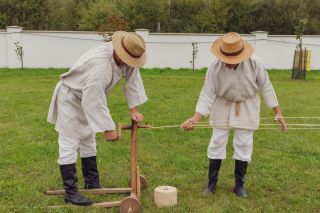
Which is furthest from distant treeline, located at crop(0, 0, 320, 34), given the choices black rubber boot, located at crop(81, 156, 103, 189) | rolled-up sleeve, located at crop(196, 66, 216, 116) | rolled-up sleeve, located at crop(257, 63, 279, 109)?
rolled-up sleeve, located at crop(257, 63, 279, 109)

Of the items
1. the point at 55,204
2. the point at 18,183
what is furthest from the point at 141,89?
the point at 18,183

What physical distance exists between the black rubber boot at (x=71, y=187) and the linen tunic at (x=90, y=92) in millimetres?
319

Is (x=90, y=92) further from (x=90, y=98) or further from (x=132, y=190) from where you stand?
(x=132, y=190)

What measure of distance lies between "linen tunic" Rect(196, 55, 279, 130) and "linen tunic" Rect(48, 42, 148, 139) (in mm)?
715

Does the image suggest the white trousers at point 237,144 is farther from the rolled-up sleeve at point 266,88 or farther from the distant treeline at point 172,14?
the distant treeline at point 172,14

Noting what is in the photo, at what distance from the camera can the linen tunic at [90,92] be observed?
4148 millimetres

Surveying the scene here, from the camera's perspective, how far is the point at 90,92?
162 inches

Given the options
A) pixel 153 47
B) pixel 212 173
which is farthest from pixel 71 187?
pixel 153 47

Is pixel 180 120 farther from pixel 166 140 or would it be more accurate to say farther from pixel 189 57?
pixel 189 57

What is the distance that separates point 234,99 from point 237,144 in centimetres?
49

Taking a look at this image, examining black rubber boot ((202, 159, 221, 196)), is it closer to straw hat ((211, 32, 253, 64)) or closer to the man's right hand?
straw hat ((211, 32, 253, 64))

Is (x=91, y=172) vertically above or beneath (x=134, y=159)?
beneath

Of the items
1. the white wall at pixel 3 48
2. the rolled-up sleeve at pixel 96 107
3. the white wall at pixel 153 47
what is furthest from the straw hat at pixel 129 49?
the white wall at pixel 3 48

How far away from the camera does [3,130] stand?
7727 millimetres
